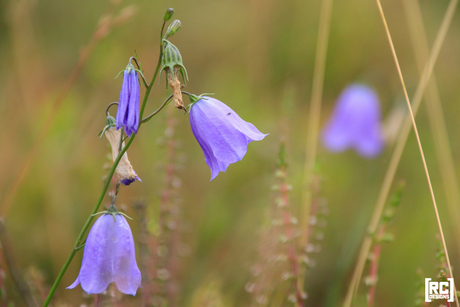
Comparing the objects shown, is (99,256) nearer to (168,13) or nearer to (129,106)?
(129,106)

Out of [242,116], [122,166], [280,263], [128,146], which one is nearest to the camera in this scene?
[128,146]

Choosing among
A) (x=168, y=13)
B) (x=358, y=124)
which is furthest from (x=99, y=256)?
(x=358, y=124)

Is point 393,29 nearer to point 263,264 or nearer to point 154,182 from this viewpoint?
point 154,182

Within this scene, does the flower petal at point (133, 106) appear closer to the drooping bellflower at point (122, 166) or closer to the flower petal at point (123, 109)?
the flower petal at point (123, 109)

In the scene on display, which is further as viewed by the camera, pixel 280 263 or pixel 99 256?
pixel 280 263

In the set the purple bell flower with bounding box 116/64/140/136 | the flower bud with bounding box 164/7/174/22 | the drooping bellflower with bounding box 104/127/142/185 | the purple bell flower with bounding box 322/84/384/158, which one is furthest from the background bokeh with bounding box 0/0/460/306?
the flower bud with bounding box 164/7/174/22

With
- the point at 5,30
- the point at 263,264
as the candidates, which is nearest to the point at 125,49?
the point at 5,30
